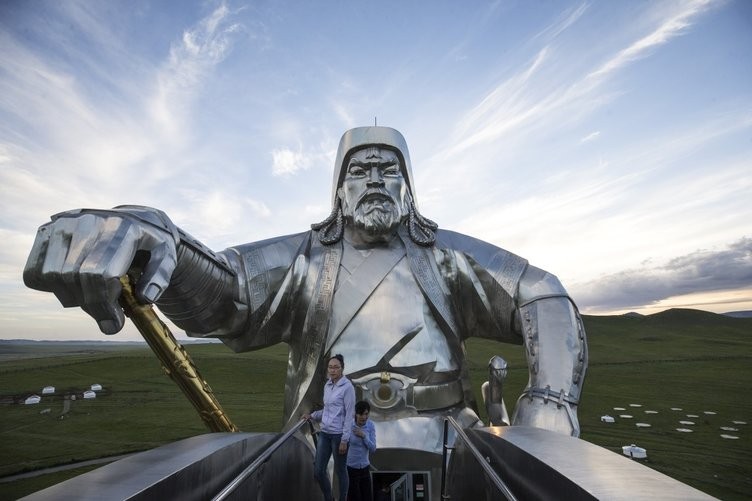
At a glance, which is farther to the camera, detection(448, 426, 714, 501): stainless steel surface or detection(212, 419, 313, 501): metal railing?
detection(212, 419, 313, 501): metal railing

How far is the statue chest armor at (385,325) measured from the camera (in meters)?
3.55

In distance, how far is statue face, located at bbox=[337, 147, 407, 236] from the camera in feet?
12.8

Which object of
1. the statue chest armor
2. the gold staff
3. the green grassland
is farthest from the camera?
the green grassland

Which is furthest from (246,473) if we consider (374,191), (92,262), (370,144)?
(370,144)

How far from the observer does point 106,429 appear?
11.3 metres

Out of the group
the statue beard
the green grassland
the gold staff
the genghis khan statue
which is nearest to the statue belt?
the genghis khan statue

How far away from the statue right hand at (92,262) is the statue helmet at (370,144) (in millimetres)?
2114

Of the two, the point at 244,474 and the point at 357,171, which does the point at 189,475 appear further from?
the point at 357,171

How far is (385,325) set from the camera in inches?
144

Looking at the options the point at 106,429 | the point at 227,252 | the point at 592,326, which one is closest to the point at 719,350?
the point at 592,326

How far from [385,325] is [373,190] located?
1.08m

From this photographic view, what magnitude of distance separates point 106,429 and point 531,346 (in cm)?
1123

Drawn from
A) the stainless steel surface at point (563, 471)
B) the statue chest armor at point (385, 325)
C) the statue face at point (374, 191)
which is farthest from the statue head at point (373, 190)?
the stainless steel surface at point (563, 471)

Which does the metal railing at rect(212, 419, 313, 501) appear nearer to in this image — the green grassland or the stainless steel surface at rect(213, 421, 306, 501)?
the stainless steel surface at rect(213, 421, 306, 501)
